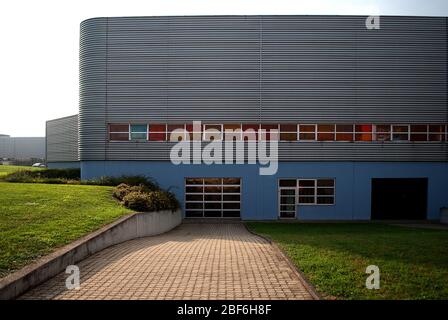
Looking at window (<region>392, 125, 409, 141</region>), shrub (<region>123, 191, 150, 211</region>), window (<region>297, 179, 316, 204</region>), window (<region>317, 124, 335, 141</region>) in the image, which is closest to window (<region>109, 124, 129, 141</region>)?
shrub (<region>123, 191, 150, 211</region>)

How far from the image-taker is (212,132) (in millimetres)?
24578

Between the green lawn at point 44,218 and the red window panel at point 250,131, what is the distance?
30.7 feet

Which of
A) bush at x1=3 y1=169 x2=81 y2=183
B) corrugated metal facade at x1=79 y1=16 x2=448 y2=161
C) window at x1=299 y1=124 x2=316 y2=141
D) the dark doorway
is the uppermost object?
corrugated metal facade at x1=79 y1=16 x2=448 y2=161

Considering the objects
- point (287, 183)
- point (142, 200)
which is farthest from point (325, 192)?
point (142, 200)

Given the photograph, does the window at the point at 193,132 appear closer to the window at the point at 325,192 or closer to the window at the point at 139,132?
the window at the point at 139,132

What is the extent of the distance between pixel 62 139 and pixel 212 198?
2719cm

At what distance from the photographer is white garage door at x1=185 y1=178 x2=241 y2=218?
24531 mm

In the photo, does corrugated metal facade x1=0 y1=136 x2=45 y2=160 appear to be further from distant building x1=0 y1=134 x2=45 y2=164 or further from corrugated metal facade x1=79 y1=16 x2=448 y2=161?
corrugated metal facade x1=79 y1=16 x2=448 y2=161

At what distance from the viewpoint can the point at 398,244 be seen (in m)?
11.1

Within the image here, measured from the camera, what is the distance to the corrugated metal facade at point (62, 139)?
4200 cm

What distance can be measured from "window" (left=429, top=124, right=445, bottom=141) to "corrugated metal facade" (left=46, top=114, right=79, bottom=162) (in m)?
32.2

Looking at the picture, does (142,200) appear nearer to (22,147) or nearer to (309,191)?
(309,191)

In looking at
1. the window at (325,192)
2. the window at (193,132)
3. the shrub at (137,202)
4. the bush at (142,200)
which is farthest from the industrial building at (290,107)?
the shrub at (137,202)
